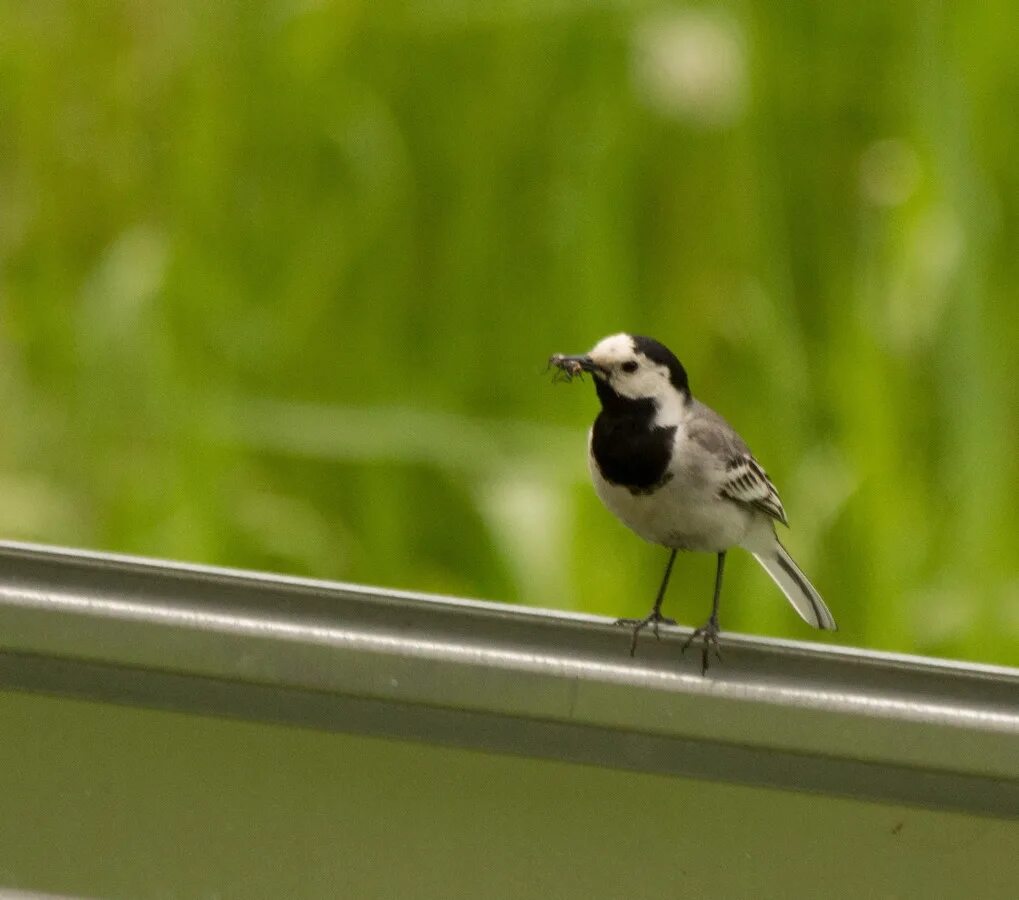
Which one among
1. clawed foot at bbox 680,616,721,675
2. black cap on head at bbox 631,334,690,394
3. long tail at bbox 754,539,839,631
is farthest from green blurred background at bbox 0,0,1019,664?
clawed foot at bbox 680,616,721,675

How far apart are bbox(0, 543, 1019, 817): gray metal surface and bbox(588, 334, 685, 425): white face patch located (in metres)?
0.21

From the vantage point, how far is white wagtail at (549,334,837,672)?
78 centimetres

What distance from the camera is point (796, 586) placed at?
91 centimetres

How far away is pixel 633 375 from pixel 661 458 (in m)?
0.05

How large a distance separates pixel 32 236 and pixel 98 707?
70cm

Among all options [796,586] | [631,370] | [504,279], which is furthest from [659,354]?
[504,279]

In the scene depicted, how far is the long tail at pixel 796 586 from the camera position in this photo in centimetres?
87

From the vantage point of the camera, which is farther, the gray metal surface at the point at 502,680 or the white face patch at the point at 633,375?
the white face patch at the point at 633,375

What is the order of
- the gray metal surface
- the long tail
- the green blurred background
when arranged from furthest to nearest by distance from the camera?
the green blurred background < the long tail < the gray metal surface

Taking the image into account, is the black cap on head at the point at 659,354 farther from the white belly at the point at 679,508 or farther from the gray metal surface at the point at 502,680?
the gray metal surface at the point at 502,680

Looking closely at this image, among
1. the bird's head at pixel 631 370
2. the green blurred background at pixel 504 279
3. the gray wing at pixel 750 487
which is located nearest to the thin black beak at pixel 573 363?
the bird's head at pixel 631 370

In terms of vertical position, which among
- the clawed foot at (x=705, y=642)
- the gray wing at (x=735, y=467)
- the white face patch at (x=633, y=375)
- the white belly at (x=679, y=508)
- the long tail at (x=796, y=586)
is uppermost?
the white face patch at (x=633, y=375)

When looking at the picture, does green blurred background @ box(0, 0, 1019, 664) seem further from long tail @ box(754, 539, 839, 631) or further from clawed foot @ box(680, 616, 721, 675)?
clawed foot @ box(680, 616, 721, 675)

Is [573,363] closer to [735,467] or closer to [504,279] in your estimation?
[735,467]
